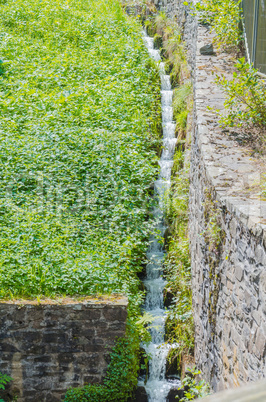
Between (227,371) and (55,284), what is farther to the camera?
(55,284)

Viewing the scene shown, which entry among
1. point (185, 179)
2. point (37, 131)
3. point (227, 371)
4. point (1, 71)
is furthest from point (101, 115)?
point (227, 371)

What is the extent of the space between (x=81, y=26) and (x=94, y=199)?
8.52 metres

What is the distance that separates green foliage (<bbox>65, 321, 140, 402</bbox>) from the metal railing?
4.59 m

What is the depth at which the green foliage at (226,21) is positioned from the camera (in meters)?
8.75

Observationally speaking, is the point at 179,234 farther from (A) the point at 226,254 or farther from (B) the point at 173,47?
(B) the point at 173,47

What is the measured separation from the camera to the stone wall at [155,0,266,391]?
375cm

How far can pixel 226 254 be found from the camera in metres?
4.76

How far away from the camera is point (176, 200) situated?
8656mm

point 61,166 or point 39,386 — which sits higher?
point 61,166

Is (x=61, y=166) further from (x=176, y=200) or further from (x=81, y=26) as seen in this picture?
(x=81, y=26)

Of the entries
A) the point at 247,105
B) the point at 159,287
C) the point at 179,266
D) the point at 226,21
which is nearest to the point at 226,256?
the point at 247,105

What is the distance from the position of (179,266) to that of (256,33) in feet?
13.3

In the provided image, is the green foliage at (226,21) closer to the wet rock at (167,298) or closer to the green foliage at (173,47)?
the green foliage at (173,47)

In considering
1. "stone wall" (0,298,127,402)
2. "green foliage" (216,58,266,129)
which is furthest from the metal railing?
"stone wall" (0,298,127,402)
